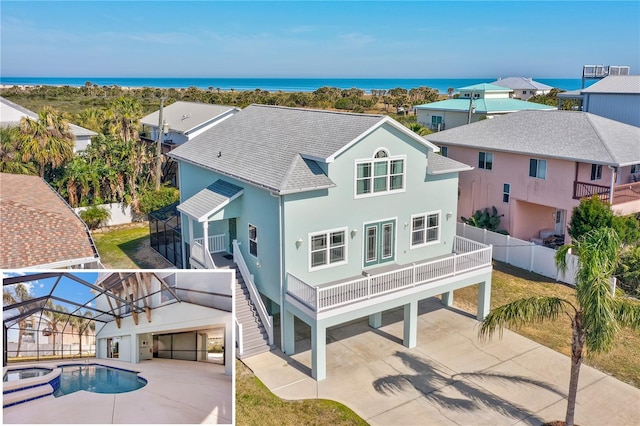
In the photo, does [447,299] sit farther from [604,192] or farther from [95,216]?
[95,216]

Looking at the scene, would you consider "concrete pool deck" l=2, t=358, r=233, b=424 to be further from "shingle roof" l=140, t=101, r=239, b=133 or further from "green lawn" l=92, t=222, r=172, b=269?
"shingle roof" l=140, t=101, r=239, b=133

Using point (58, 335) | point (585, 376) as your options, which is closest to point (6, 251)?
point (58, 335)

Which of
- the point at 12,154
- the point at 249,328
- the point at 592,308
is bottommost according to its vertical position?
the point at 249,328

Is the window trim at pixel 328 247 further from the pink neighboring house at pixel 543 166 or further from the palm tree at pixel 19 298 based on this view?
the pink neighboring house at pixel 543 166

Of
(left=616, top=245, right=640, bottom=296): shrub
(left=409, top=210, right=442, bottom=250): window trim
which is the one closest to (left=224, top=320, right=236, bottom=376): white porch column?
(left=409, top=210, right=442, bottom=250): window trim

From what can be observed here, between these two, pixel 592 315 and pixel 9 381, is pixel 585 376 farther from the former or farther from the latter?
pixel 9 381

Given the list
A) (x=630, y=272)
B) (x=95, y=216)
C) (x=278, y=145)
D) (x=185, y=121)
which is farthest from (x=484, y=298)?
(x=185, y=121)

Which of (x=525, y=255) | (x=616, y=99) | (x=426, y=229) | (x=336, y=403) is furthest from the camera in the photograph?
(x=616, y=99)
